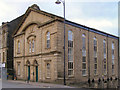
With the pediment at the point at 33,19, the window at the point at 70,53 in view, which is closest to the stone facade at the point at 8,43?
the pediment at the point at 33,19

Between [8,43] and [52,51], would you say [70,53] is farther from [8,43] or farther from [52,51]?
[8,43]

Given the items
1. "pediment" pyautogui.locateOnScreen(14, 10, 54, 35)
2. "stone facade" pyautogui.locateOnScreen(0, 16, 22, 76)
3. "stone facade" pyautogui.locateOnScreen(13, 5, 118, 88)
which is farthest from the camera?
"stone facade" pyautogui.locateOnScreen(0, 16, 22, 76)

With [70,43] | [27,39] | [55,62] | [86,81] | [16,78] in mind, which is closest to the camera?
[55,62]

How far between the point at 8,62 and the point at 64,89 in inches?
997

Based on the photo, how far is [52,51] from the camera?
84.3ft

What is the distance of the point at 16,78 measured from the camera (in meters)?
35.9

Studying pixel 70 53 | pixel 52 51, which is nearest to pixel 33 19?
pixel 52 51

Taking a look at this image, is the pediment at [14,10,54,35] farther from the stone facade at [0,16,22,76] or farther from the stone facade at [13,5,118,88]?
the stone facade at [0,16,22,76]

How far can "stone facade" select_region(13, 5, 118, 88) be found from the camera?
1005 inches

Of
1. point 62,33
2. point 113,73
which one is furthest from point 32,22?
point 113,73

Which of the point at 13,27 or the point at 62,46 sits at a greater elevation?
the point at 13,27

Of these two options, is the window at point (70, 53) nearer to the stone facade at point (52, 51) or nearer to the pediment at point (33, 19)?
the stone facade at point (52, 51)

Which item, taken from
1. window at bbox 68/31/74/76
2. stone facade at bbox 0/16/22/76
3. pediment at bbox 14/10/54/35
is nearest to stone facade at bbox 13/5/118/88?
pediment at bbox 14/10/54/35

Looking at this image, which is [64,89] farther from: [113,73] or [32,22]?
[113,73]
